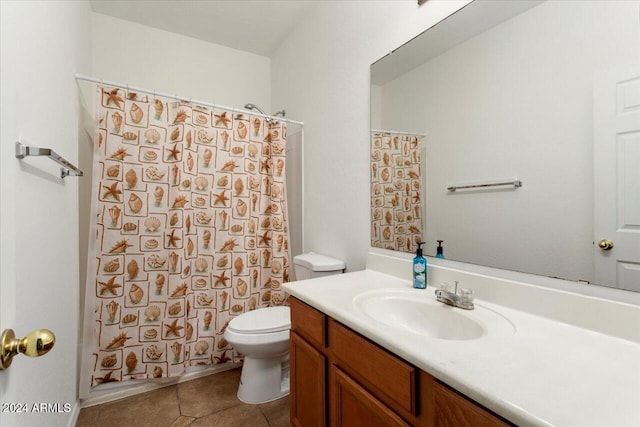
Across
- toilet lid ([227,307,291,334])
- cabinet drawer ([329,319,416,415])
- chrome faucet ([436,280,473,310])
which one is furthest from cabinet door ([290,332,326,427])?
chrome faucet ([436,280,473,310])

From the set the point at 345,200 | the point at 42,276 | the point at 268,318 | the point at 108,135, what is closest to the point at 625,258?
the point at 345,200

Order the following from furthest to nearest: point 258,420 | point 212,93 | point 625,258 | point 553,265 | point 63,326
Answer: point 212,93 < point 258,420 < point 63,326 < point 553,265 < point 625,258

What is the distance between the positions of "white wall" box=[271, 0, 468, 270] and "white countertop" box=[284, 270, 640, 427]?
0.94m

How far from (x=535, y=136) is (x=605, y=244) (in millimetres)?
389

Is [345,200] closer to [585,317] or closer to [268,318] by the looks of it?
[268,318]

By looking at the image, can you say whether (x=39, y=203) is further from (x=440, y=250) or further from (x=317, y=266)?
(x=440, y=250)

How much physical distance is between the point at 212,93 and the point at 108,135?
1162 mm

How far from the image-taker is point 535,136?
3.14 feet

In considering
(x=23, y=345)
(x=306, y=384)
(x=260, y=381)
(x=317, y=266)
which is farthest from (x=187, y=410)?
(x=23, y=345)

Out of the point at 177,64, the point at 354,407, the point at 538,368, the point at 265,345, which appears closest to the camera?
the point at 538,368

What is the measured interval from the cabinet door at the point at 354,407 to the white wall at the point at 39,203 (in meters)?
0.83

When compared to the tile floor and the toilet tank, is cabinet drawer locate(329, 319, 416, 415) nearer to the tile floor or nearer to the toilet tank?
the toilet tank

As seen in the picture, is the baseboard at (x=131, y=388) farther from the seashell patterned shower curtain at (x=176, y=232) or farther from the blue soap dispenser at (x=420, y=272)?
the blue soap dispenser at (x=420, y=272)

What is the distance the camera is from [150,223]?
180 centimetres
